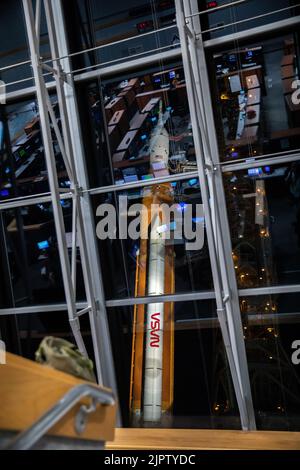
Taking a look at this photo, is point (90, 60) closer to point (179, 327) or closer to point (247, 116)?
point (247, 116)

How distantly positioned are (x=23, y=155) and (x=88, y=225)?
136 cm

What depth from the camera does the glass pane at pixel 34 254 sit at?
23.3ft

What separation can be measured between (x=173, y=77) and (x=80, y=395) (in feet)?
16.7

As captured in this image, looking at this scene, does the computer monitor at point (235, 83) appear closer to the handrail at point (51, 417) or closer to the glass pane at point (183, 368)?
the glass pane at point (183, 368)

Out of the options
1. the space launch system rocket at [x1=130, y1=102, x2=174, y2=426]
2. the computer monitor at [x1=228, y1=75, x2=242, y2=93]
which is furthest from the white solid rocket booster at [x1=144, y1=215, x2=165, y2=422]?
the computer monitor at [x1=228, y1=75, x2=242, y2=93]

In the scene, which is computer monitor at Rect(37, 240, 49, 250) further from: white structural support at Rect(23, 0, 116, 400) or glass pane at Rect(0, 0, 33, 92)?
glass pane at Rect(0, 0, 33, 92)

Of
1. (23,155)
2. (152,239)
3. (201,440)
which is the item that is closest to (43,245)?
(23,155)

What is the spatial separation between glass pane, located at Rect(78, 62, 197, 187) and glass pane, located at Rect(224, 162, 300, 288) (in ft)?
2.35

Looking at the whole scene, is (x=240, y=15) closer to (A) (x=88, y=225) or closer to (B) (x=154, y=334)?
(A) (x=88, y=225)

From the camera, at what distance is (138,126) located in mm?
6699

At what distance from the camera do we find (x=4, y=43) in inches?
281

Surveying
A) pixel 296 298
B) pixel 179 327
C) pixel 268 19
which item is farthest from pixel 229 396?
pixel 268 19

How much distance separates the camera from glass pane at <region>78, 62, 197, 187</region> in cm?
652

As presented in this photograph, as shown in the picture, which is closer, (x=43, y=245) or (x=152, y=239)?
(x=152, y=239)
